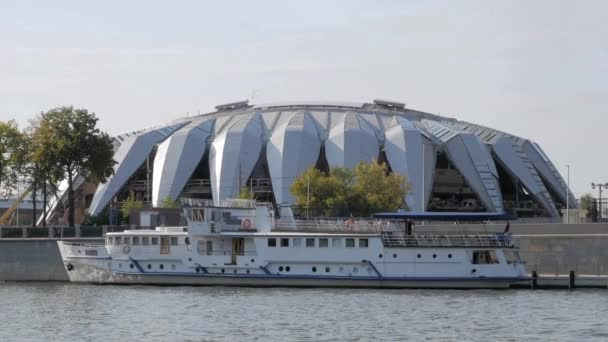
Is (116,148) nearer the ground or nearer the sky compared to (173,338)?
nearer the sky

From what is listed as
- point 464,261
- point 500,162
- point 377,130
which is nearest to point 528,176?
point 500,162

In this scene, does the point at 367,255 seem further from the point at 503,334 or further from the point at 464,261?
the point at 503,334

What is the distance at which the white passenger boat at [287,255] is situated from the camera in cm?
5488

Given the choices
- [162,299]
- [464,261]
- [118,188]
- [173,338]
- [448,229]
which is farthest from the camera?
[118,188]

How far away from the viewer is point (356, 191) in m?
77.7

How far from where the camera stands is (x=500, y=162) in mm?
100250

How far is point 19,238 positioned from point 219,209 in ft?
42.1

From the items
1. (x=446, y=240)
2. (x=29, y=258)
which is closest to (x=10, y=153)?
(x=29, y=258)

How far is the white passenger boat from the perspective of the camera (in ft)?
180

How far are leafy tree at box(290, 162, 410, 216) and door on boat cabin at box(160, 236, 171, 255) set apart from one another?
63.2ft

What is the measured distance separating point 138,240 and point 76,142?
16698 millimetres

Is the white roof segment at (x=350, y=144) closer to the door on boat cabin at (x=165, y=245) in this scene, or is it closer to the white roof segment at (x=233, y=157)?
the white roof segment at (x=233, y=157)

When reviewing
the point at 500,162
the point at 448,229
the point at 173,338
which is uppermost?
the point at 500,162

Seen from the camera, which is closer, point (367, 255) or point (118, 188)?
point (367, 255)
